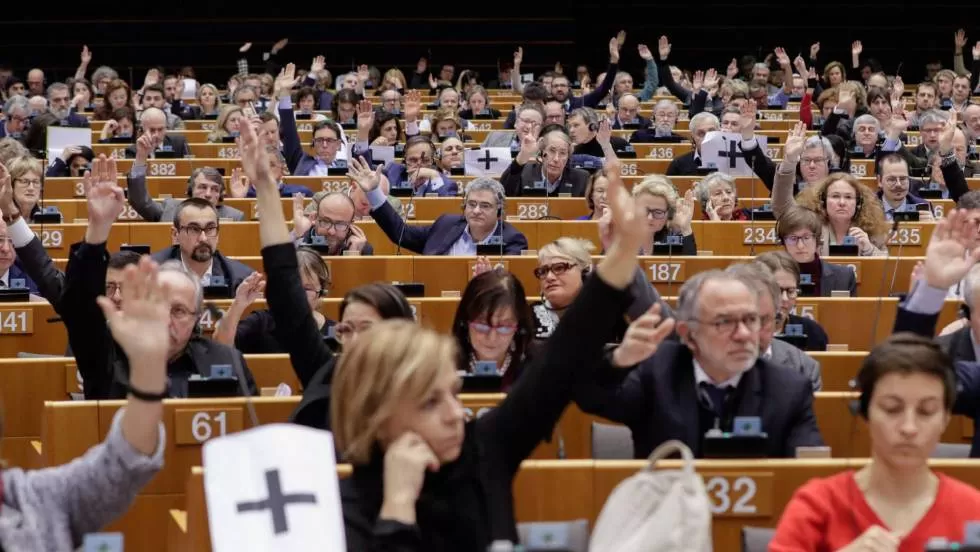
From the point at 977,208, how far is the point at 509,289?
2781mm

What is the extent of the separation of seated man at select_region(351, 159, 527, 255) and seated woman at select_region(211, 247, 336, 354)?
1.68 m

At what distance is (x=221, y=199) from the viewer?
8023 mm

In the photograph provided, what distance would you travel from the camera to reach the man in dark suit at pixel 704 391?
11.5ft

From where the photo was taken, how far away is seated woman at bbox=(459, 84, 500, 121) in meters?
13.6

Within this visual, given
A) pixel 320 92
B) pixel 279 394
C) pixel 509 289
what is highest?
pixel 320 92

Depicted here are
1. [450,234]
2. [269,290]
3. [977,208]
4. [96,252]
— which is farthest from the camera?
[450,234]

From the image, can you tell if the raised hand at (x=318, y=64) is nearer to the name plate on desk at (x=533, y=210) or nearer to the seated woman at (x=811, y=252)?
the name plate on desk at (x=533, y=210)

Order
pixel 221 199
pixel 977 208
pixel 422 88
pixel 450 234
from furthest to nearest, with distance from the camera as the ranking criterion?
pixel 422 88, pixel 221 199, pixel 450 234, pixel 977 208

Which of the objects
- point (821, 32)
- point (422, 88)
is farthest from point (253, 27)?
point (821, 32)

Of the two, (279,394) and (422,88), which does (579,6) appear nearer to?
(422,88)

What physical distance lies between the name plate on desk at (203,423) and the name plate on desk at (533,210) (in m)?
4.65

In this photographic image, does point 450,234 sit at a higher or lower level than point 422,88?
lower

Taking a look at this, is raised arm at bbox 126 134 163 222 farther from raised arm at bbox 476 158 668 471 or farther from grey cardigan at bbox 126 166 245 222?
raised arm at bbox 476 158 668 471

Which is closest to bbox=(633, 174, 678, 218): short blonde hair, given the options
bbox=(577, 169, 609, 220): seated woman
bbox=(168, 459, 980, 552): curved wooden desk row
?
bbox=(577, 169, 609, 220): seated woman
